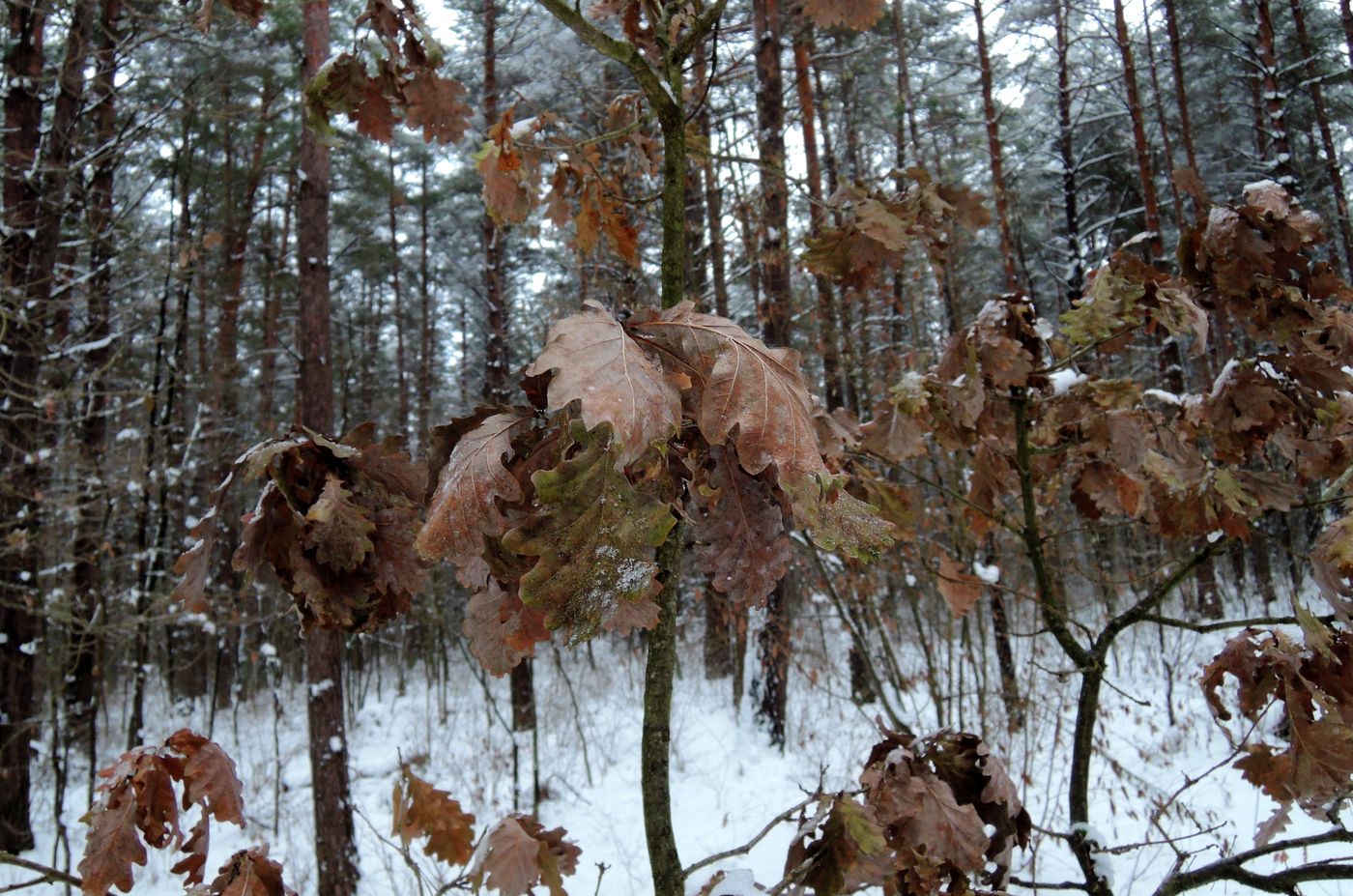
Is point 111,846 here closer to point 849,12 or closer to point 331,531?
point 331,531

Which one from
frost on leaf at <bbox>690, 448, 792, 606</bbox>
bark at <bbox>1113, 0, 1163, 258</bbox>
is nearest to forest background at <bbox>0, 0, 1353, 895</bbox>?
frost on leaf at <bbox>690, 448, 792, 606</bbox>

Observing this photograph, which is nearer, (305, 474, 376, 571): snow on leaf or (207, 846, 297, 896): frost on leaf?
(305, 474, 376, 571): snow on leaf

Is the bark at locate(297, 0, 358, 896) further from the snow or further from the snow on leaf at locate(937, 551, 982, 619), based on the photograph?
the snow

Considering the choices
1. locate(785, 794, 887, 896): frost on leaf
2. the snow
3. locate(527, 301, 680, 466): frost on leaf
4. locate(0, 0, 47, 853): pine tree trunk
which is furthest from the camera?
locate(0, 0, 47, 853): pine tree trunk

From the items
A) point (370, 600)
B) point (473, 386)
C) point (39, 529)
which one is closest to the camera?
point (370, 600)

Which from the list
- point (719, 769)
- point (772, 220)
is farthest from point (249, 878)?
point (719, 769)

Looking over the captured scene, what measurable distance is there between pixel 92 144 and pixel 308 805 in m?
7.59

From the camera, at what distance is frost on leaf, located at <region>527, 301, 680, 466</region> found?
1.68ft

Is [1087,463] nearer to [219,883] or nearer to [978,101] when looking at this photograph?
→ [219,883]

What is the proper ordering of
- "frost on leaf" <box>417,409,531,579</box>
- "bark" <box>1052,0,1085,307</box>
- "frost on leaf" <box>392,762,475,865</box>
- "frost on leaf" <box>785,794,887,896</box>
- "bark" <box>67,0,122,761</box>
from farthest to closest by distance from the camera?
"bark" <box>1052,0,1085,307</box>
"bark" <box>67,0,122,761</box>
"frost on leaf" <box>392,762,475,865</box>
"frost on leaf" <box>785,794,887,896</box>
"frost on leaf" <box>417,409,531,579</box>

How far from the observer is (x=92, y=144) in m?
8.49

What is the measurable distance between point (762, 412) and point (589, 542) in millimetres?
160

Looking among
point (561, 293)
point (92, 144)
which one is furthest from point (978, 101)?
point (92, 144)

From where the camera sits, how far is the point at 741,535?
0.77 meters
